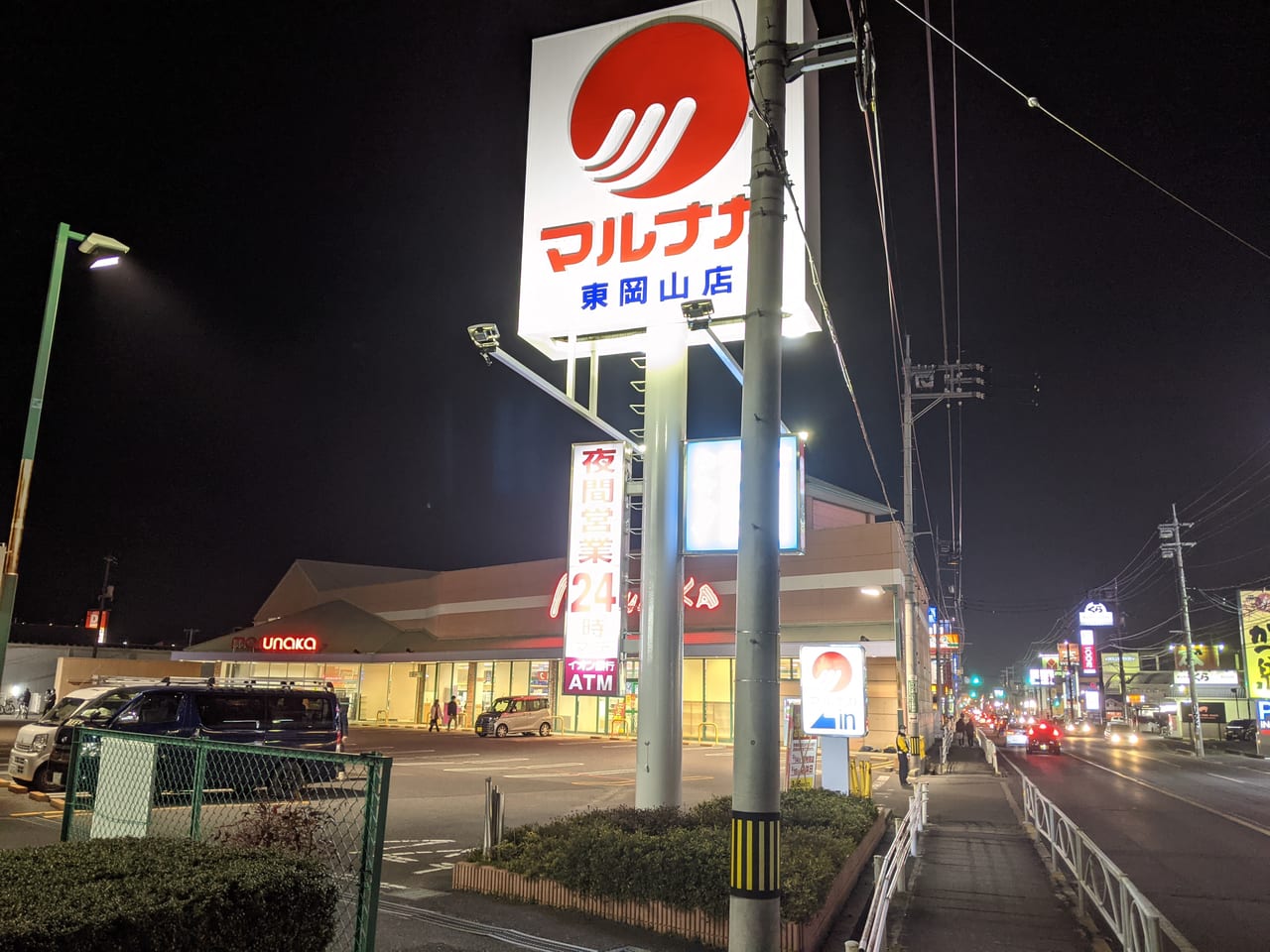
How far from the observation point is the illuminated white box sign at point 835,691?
→ 16.3 metres

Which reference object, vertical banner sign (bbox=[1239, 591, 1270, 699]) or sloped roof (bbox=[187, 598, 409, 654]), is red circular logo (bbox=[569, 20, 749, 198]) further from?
vertical banner sign (bbox=[1239, 591, 1270, 699])

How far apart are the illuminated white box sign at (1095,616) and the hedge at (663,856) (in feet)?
376

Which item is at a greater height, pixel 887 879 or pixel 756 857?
pixel 756 857

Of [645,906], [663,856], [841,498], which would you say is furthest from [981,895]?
[841,498]

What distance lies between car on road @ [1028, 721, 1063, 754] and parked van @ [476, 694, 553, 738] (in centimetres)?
2394

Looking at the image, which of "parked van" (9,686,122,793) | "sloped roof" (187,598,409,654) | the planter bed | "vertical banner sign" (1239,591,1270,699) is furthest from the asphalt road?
"sloped roof" (187,598,409,654)

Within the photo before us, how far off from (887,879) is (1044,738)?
4068 centimetres

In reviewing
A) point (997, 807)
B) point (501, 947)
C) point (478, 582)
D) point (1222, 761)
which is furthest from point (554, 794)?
point (1222, 761)

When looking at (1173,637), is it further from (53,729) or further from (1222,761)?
(53,729)

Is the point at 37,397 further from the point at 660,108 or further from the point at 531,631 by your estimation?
the point at 531,631

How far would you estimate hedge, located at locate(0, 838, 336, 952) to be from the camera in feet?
12.6

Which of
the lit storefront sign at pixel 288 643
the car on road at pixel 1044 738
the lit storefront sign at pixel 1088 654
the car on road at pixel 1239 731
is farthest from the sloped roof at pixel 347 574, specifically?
the lit storefront sign at pixel 1088 654

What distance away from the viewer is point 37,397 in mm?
14141

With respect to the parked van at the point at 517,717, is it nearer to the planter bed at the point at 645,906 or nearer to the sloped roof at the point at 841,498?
the sloped roof at the point at 841,498
